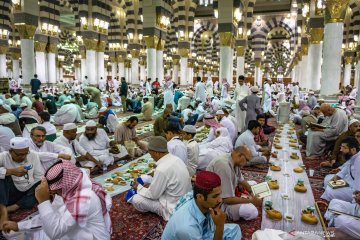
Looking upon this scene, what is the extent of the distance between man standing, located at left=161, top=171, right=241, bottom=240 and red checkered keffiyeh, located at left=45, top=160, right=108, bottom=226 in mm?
549

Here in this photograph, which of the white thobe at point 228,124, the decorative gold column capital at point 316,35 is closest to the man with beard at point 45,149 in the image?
the white thobe at point 228,124

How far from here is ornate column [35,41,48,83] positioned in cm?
1341

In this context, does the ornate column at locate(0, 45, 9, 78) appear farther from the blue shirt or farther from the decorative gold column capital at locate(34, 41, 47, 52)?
the blue shirt

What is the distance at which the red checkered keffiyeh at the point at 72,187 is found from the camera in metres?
1.90

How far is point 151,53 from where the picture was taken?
13469 mm

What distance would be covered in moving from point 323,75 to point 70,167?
8020mm

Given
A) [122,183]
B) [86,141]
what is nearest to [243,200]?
[122,183]

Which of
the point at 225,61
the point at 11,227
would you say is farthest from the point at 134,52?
the point at 11,227

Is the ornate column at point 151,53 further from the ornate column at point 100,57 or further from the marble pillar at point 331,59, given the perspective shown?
the marble pillar at point 331,59

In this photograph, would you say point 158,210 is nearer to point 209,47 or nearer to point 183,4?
point 183,4

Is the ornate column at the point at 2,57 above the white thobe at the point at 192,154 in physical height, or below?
above

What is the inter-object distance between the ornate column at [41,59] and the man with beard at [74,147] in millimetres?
10128

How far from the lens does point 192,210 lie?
175 cm

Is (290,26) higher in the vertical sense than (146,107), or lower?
higher
